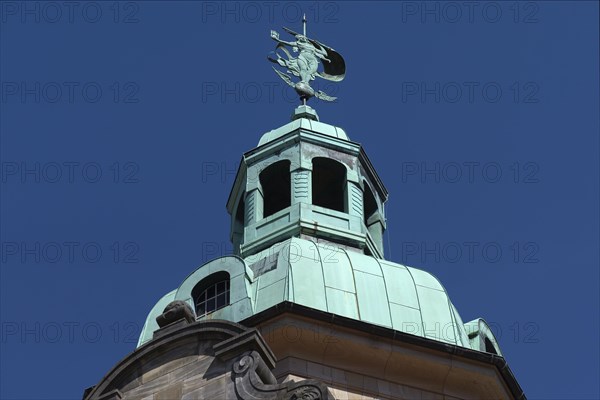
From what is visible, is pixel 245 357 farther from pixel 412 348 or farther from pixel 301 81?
pixel 301 81

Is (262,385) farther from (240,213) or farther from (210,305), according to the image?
(240,213)

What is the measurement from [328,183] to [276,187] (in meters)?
1.10

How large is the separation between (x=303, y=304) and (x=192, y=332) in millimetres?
3267

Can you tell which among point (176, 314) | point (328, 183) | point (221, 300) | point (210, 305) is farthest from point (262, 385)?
point (328, 183)

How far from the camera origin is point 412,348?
31047 millimetres

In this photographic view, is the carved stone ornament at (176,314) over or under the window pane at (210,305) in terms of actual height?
under

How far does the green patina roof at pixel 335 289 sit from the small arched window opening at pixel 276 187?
3713mm

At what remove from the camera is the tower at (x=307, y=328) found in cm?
2798

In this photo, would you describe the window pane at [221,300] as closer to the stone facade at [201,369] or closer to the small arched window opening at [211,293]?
the small arched window opening at [211,293]

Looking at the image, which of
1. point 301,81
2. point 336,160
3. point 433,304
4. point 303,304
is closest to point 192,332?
point 303,304

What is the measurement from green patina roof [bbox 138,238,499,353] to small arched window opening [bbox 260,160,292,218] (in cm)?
371

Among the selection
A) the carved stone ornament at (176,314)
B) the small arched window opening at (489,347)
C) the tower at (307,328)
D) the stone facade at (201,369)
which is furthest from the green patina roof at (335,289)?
the stone facade at (201,369)

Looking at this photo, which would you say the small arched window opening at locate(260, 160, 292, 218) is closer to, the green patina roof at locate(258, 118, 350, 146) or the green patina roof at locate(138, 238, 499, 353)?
the green patina roof at locate(258, 118, 350, 146)

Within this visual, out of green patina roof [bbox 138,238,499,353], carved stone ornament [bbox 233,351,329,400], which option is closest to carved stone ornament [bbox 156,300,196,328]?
carved stone ornament [bbox 233,351,329,400]
